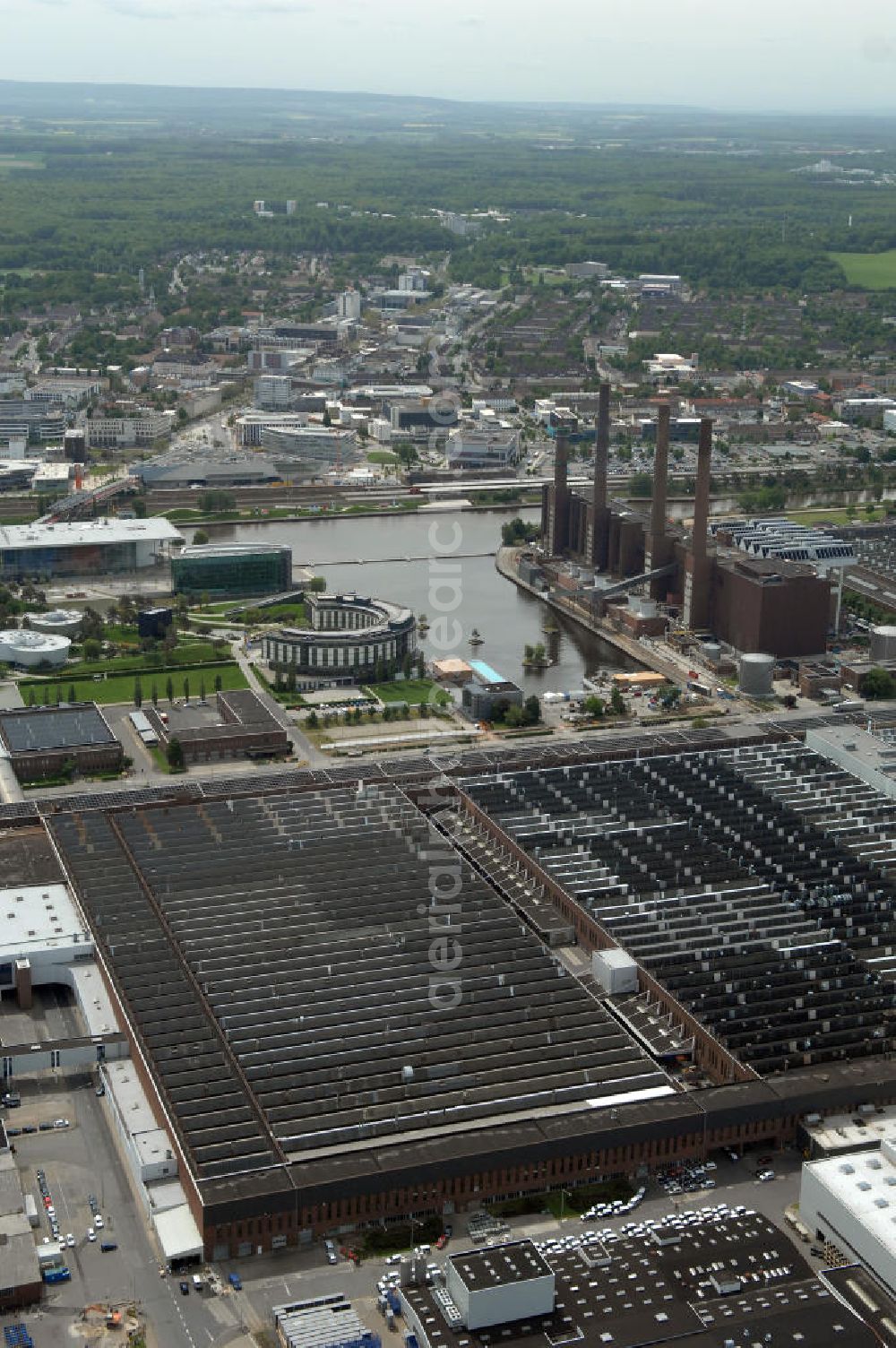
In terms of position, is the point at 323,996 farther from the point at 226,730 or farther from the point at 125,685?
the point at 125,685

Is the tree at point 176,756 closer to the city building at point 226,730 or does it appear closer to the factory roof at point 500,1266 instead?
the city building at point 226,730

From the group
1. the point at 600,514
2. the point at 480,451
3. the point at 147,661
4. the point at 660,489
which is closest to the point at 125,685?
the point at 147,661

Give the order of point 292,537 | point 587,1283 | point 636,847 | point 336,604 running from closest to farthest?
point 587,1283 < point 636,847 < point 336,604 < point 292,537

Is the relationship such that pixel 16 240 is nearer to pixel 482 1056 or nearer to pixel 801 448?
pixel 801 448

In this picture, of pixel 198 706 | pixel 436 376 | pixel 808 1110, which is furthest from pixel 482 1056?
pixel 436 376

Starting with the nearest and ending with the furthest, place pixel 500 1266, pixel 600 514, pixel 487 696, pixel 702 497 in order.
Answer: pixel 500 1266
pixel 487 696
pixel 702 497
pixel 600 514

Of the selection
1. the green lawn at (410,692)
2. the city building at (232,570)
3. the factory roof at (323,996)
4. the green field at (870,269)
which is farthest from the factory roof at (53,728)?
the green field at (870,269)
